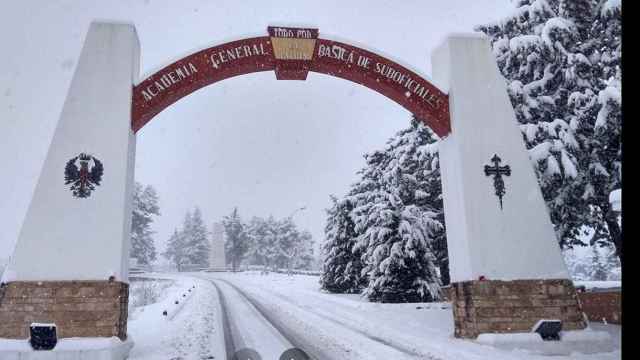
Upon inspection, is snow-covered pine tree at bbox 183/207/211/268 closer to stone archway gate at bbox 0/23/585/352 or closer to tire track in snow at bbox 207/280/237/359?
tire track in snow at bbox 207/280/237/359

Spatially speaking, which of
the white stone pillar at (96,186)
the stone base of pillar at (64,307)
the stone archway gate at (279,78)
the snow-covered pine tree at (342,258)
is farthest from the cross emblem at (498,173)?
A: the snow-covered pine tree at (342,258)

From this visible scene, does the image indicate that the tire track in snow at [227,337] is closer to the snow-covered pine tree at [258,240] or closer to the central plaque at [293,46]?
the central plaque at [293,46]

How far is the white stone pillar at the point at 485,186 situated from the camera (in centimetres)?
1061

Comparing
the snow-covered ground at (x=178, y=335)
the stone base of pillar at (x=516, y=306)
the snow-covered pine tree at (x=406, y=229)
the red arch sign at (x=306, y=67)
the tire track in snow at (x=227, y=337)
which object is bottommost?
the tire track in snow at (x=227, y=337)

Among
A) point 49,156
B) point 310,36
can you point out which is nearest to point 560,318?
point 310,36

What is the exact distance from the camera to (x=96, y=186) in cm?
965

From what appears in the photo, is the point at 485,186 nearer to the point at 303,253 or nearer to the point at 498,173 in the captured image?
the point at 498,173

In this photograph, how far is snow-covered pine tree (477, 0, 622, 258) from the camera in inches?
486

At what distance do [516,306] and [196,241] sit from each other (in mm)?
74703

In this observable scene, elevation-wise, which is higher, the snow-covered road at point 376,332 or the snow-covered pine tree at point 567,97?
the snow-covered pine tree at point 567,97

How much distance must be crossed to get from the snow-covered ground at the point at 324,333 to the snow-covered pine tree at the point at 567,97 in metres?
Answer: 3.49

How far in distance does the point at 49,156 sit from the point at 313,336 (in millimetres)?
6953

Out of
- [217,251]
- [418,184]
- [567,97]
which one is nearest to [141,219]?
[418,184]

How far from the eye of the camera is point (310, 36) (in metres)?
11.5
